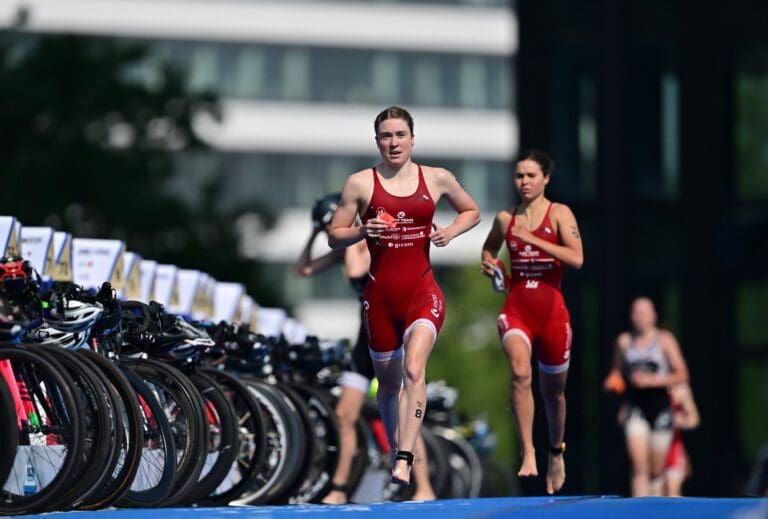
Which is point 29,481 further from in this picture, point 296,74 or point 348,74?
point 348,74

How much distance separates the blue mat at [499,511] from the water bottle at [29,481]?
0.30 metres

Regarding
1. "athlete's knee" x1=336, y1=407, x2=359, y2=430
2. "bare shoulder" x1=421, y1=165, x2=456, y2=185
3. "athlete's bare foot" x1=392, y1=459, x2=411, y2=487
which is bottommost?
"athlete's bare foot" x1=392, y1=459, x2=411, y2=487

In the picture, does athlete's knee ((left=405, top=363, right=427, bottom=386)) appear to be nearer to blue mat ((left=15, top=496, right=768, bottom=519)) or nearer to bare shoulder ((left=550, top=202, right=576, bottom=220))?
blue mat ((left=15, top=496, right=768, bottom=519))

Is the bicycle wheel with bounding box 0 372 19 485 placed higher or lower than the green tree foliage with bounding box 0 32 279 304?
lower

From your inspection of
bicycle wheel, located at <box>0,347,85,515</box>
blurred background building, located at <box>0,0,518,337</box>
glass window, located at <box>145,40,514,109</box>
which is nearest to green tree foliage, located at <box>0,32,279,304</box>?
bicycle wheel, located at <box>0,347,85,515</box>

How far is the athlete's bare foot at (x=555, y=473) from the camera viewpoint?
1283 cm

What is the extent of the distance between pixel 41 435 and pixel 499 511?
222cm

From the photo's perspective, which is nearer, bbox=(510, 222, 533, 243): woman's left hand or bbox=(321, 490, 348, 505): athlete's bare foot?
bbox=(510, 222, 533, 243): woman's left hand

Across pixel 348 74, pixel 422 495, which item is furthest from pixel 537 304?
pixel 348 74

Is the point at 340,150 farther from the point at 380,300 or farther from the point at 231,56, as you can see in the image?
the point at 380,300

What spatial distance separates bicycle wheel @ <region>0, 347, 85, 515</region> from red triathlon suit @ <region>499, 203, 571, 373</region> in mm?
3615

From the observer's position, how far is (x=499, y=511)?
927cm

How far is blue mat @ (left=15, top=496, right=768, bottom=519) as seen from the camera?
9.23 m

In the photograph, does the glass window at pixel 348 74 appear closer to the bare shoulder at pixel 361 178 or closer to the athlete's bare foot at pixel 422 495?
the athlete's bare foot at pixel 422 495
